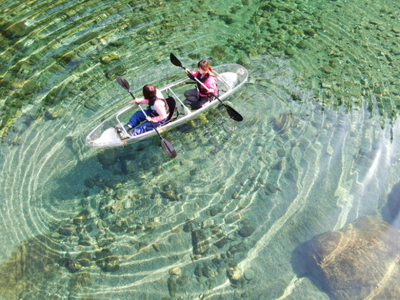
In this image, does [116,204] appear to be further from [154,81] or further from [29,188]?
[154,81]

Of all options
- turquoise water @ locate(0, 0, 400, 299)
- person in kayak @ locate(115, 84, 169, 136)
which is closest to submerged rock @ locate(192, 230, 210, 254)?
turquoise water @ locate(0, 0, 400, 299)

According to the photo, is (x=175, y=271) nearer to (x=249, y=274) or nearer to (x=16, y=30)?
(x=249, y=274)

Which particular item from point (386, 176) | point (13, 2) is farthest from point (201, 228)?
point (13, 2)

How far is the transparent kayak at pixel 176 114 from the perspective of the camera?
774 centimetres

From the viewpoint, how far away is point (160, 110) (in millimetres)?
7438

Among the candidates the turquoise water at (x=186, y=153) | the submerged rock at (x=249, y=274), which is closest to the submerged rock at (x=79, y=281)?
the turquoise water at (x=186, y=153)

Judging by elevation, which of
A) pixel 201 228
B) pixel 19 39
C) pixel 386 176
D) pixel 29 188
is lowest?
pixel 386 176

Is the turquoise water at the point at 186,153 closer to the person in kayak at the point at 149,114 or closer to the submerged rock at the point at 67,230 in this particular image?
the submerged rock at the point at 67,230

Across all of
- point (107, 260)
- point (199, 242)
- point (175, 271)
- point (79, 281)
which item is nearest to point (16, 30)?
point (107, 260)

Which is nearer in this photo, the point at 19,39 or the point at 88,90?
the point at 88,90

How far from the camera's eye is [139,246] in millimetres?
6980

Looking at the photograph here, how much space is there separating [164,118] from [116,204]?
8.08 feet

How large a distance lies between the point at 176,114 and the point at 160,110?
93cm

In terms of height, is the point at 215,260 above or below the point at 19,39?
below
